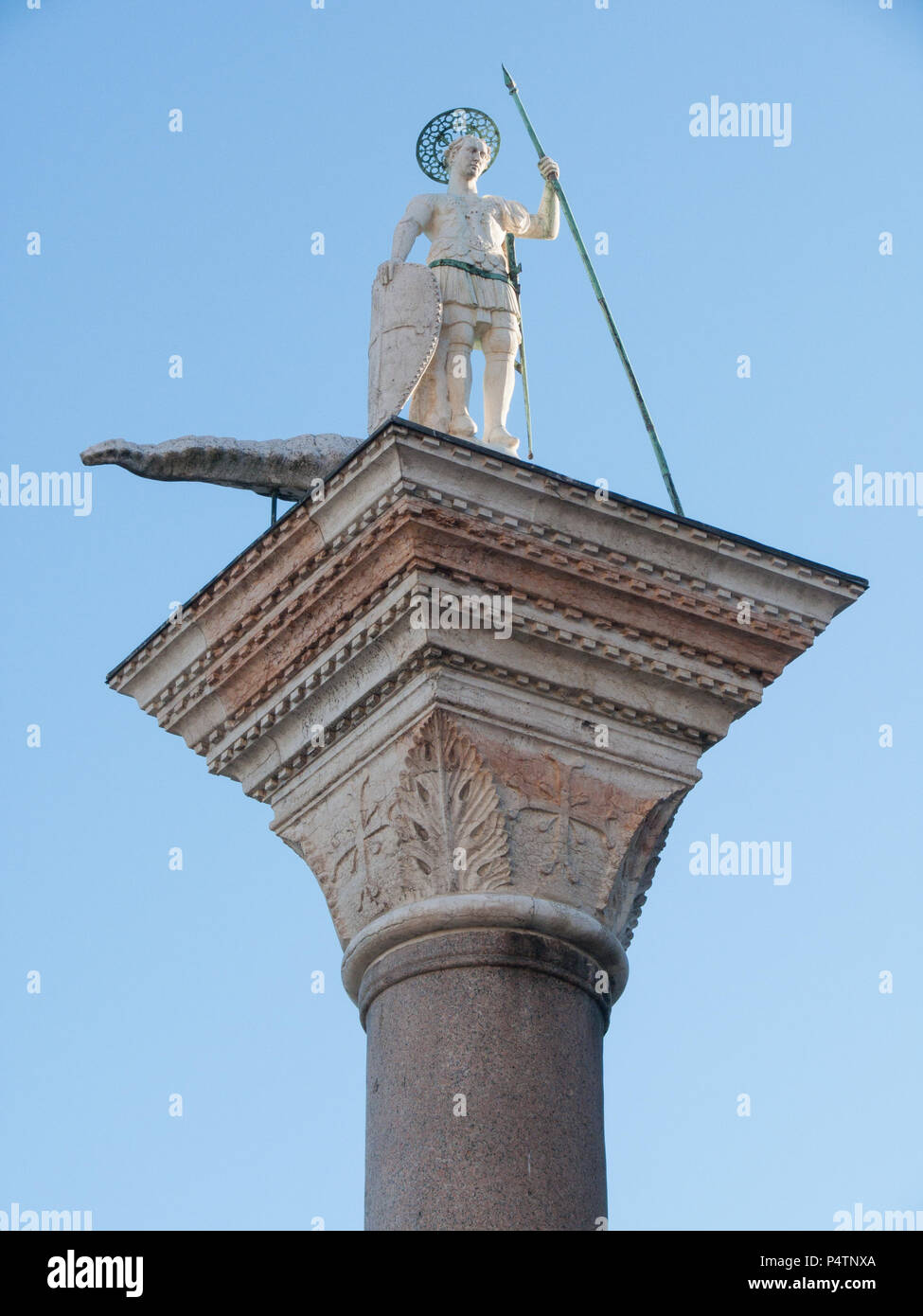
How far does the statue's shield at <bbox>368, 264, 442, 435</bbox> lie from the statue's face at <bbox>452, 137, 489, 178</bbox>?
1.28m

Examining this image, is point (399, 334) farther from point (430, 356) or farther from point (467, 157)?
point (467, 157)

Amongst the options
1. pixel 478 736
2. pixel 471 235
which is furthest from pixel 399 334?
pixel 478 736

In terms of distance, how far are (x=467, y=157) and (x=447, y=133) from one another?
0.35m

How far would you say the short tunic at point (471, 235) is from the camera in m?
13.1

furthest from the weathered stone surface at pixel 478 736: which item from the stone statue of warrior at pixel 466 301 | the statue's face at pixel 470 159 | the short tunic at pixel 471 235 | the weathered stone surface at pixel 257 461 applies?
the statue's face at pixel 470 159

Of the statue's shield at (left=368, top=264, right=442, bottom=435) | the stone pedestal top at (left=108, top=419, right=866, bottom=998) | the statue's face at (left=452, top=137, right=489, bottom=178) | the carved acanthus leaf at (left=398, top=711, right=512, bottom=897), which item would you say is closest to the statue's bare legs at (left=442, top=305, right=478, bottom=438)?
the statue's shield at (left=368, top=264, right=442, bottom=435)

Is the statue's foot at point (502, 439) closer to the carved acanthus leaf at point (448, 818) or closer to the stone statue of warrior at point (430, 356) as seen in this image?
the stone statue of warrior at point (430, 356)

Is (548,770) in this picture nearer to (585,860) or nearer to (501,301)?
(585,860)

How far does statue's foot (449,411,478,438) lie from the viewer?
1285 cm

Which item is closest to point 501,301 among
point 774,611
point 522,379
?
point 522,379

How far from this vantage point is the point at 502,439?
1302 cm

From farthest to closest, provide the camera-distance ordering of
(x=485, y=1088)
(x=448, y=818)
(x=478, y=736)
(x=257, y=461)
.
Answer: (x=257, y=461) < (x=478, y=736) < (x=448, y=818) < (x=485, y=1088)

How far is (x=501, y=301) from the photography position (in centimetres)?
1320
